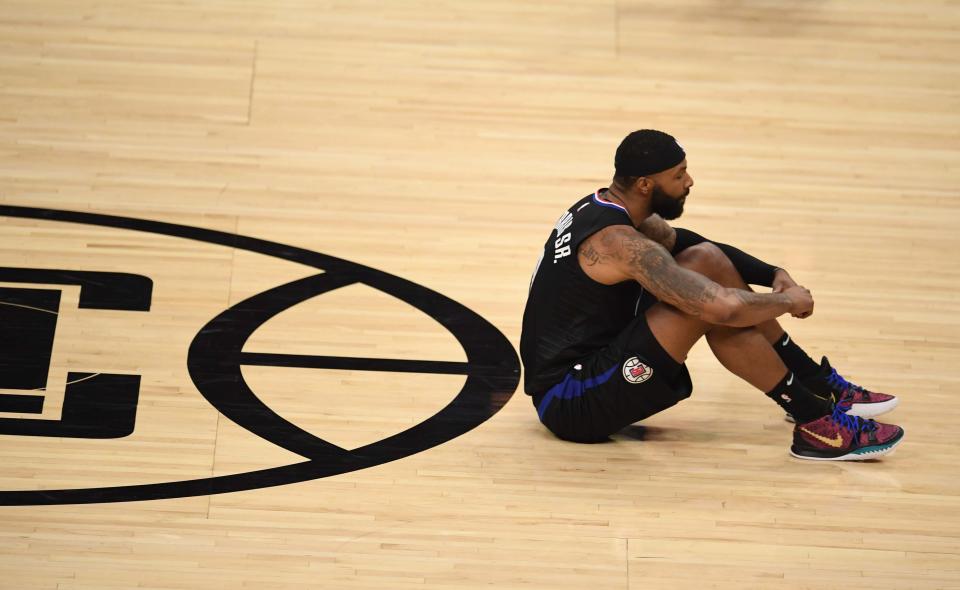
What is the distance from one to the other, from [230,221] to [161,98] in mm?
839

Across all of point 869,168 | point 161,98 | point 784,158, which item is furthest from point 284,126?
point 869,168

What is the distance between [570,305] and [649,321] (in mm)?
273

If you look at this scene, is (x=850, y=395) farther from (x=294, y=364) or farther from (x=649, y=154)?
(x=294, y=364)

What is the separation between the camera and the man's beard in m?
3.96

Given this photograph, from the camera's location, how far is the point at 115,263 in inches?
187

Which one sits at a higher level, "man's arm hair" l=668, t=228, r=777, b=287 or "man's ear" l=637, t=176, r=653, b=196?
"man's ear" l=637, t=176, r=653, b=196

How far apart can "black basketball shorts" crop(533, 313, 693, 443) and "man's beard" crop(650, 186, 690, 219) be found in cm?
35

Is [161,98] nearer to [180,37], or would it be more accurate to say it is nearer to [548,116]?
[180,37]

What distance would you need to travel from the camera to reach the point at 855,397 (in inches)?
168

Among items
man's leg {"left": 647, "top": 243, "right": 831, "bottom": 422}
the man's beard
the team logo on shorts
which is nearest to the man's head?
the man's beard

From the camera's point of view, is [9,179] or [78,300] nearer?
[78,300]

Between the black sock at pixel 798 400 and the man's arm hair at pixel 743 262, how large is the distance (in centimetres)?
36

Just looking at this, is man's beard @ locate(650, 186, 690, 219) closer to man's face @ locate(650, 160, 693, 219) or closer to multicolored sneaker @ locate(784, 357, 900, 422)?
man's face @ locate(650, 160, 693, 219)

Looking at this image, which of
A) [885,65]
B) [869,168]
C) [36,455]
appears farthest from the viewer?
[885,65]
